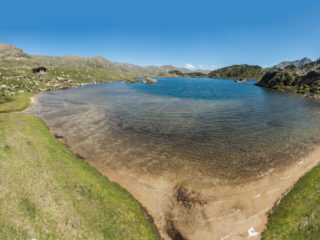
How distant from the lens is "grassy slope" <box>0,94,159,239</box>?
32.9 ft

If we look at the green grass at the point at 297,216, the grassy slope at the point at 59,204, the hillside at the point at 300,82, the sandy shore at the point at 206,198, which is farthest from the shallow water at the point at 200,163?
the hillside at the point at 300,82

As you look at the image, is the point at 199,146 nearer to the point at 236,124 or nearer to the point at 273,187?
the point at 273,187

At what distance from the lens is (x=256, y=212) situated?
1404 centimetres

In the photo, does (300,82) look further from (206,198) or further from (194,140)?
(206,198)

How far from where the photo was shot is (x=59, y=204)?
38.5 ft

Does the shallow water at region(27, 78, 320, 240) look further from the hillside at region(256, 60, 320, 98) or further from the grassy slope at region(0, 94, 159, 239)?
the hillside at region(256, 60, 320, 98)

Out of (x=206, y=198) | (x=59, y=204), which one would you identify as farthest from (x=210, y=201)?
(x=59, y=204)

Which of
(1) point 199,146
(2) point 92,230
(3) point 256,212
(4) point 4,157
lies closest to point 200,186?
(3) point 256,212

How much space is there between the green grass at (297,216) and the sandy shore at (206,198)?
29.9 inches

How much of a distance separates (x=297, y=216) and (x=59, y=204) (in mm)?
20354

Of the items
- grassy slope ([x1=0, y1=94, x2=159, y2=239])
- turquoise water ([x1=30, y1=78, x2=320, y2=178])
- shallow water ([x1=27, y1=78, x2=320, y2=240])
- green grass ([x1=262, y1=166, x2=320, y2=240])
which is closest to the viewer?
grassy slope ([x1=0, y1=94, x2=159, y2=239])

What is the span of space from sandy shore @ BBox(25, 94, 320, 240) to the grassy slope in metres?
1.89

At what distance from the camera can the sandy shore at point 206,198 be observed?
1266 cm

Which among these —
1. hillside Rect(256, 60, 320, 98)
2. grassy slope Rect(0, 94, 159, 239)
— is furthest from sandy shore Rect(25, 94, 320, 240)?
hillside Rect(256, 60, 320, 98)
